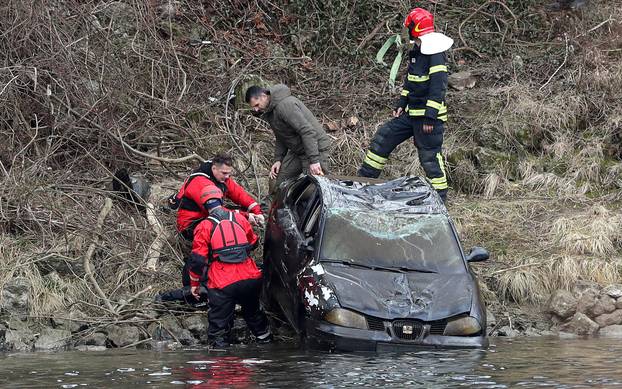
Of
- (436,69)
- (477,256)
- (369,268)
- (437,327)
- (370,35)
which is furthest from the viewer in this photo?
(370,35)

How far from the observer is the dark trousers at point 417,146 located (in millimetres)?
12922

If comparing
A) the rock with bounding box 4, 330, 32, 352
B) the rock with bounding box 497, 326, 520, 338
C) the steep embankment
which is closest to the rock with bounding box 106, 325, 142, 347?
the steep embankment

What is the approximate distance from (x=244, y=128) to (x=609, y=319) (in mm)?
6096

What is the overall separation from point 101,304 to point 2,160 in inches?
126

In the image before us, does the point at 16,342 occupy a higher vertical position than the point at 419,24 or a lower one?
lower

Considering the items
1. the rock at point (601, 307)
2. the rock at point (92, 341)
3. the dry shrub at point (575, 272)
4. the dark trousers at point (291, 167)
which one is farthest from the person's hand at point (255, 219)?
the rock at point (601, 307)

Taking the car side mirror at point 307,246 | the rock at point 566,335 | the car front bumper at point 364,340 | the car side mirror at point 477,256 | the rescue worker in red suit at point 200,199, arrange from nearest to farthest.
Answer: the car front bumper at point 364,340
the car side mirror at point 307,246
the car side mirror at point 477,256
the rescue worker in red suit at point 200,199
the rock at point 566,335

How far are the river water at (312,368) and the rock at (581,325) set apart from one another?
3.88ft

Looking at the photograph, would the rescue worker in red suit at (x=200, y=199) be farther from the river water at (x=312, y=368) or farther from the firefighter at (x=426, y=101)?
the firefighter at (x=426, y=101)

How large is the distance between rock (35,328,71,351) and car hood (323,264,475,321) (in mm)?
2982

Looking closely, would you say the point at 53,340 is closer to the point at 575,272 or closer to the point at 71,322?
the point at 71,322

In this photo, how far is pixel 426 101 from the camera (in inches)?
506

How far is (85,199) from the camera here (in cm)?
1334

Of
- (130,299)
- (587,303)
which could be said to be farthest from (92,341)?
(587,303)
